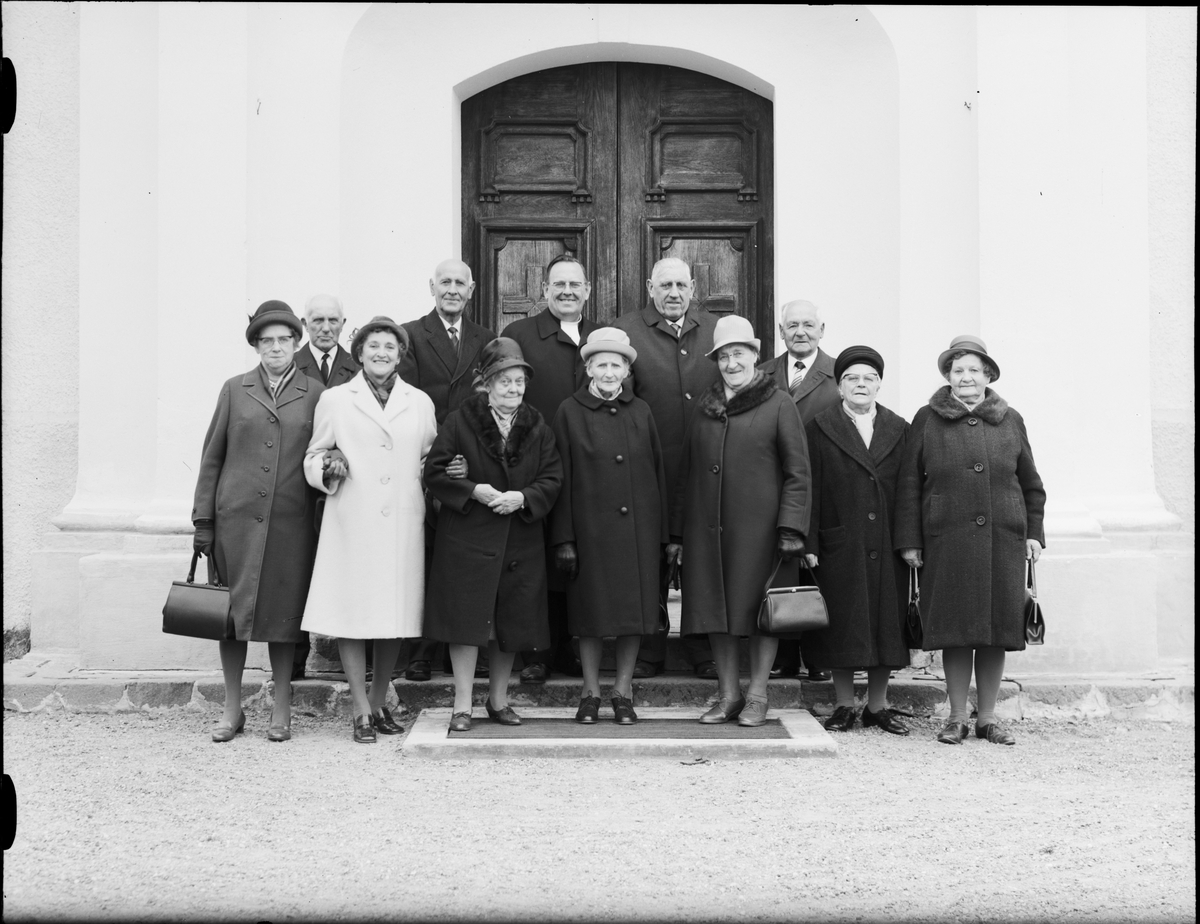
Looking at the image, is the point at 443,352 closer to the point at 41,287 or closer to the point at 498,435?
the point at 498,435

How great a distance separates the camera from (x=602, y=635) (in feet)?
17.1

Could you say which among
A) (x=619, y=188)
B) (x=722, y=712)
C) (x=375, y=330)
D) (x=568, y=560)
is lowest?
(x=722, y=712)

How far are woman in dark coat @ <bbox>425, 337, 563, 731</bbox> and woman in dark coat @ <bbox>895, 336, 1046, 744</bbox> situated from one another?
1614 millimetres

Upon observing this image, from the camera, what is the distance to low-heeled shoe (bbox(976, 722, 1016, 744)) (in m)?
5.40

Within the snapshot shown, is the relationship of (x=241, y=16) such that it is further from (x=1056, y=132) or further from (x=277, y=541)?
(x=1056, y=132)

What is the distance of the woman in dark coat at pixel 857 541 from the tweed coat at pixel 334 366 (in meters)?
2.17

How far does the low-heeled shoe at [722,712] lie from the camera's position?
17.5ft

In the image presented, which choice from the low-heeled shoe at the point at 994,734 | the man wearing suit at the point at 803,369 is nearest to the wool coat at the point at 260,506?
the man wearing suit at the point at 803,369

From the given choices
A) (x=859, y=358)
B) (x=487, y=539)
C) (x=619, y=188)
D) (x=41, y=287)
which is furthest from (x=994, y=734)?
(x=41, y=287)

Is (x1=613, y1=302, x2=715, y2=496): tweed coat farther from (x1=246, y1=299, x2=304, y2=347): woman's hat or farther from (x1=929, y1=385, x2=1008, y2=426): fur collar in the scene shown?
(x1=246, y1=299, x2=304, y2=347): woman's hat

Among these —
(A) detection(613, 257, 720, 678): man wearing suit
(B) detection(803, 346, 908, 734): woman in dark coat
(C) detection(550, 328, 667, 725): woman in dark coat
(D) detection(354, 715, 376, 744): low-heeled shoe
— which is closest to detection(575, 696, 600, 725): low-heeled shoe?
(C) detection(550, 328, 667, 725): woman in dark coat

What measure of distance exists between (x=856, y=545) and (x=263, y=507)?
8.40ft

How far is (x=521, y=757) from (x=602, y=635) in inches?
24.2

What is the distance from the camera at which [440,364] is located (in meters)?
5.86
